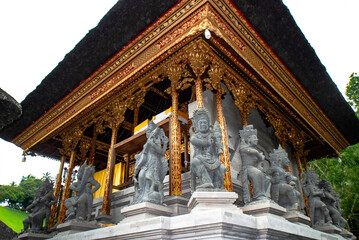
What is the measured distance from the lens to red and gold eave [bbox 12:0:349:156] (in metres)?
5.41

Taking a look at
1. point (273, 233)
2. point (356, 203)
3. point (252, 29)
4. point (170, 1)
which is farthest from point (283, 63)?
point (356, 203)

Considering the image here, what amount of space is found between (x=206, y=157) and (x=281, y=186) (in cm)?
227

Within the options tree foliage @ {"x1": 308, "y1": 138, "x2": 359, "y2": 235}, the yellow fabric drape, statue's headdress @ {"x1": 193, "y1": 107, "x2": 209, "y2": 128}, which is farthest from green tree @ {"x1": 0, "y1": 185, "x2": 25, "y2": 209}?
statue's headdress @ {"x1": 193, "y1": 107, "x2": 209, "y2": 128}

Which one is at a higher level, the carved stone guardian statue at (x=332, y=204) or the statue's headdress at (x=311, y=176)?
the statue's headdress at (x=311, y=176)

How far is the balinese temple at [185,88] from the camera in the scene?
17.2ft

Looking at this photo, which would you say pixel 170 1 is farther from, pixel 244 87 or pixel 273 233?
pixel 273 233

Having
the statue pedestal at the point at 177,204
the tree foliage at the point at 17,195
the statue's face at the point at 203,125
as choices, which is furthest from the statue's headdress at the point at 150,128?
the tree foliage at the point at 17,195

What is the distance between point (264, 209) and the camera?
4539mm

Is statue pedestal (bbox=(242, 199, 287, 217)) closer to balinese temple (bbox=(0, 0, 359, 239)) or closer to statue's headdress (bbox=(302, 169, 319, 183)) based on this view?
balinese temple (bbox=(0, 0, 359, 239))

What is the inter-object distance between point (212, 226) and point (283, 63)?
5655mm

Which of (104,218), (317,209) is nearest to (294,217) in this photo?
(317,209)

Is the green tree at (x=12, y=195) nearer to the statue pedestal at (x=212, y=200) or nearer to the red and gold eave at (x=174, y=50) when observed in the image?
the red and gold eave at (x=174, y=50)

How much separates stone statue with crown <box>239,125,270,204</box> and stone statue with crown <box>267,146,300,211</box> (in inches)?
34.8

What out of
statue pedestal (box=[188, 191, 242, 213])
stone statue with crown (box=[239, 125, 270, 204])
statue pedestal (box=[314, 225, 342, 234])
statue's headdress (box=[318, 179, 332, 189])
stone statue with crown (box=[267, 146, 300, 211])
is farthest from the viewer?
statue's headdress (box=[318, 179, 332, 189])
